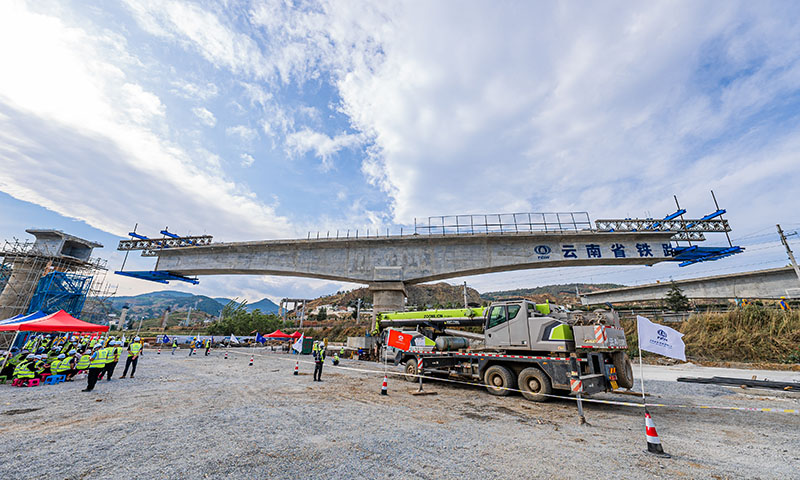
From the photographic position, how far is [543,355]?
9172mm

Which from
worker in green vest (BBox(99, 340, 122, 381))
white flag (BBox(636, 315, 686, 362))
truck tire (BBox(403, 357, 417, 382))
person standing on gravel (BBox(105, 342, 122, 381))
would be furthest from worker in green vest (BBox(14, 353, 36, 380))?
white flag (BBox(636, 315, 686, 362))

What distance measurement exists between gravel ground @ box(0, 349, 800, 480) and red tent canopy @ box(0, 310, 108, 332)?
8.76 ft

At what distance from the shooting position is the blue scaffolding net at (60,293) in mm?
27188

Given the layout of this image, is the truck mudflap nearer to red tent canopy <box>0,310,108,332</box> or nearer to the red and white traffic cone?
the red and white traffic cone

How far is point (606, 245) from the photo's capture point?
764 inches

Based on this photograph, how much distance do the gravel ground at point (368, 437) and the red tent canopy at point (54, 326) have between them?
267 cm

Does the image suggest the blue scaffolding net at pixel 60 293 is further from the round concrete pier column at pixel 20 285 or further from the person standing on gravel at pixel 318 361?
the person standing on gravel at pixel 318 361

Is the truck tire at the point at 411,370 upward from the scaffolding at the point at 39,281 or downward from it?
downward

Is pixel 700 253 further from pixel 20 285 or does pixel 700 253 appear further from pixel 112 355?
pixel 20 285

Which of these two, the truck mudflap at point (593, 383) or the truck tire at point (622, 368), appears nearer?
the truck mudflap at point (593, 383)

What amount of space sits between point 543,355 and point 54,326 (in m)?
17.6

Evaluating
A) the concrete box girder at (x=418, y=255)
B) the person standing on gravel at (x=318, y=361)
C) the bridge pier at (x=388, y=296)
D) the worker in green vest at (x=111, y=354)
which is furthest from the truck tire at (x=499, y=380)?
the worker in green vest at (x=111, y=354)

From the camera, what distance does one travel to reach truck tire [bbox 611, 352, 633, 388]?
Answer: 8664mm

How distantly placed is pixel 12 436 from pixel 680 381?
19175 mm
